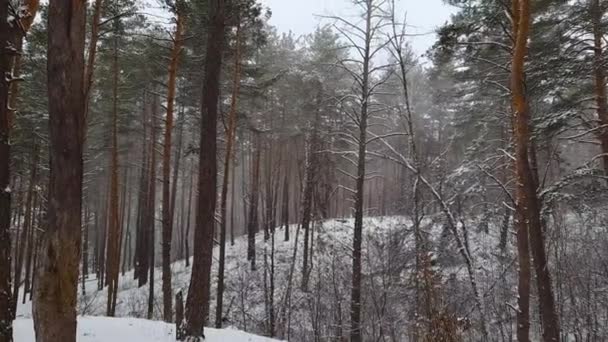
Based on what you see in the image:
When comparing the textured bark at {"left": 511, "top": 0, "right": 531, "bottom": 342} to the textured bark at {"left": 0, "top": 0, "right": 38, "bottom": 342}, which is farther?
the textured bark at {"left": 511, "top": 0, "right": 531, "bottom": 342}

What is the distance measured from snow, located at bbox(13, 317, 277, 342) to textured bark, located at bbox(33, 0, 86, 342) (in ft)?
11.3

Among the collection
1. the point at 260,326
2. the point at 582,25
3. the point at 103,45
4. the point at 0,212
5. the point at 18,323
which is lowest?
the point at 260,326

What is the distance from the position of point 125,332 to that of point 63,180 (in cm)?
470

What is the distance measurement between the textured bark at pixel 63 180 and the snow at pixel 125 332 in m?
3.46

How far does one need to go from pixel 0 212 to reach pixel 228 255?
18556mm

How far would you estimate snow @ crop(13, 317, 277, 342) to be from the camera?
24.5 feet

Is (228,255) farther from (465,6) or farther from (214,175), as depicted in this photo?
(465,6)

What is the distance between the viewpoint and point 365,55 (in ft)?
40.0

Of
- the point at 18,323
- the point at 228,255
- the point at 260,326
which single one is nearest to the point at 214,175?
the point at 18,323

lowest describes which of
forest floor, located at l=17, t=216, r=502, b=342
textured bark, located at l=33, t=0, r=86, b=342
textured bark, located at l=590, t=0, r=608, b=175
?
forest floor, located at l=17, t=216, r=502, b=342

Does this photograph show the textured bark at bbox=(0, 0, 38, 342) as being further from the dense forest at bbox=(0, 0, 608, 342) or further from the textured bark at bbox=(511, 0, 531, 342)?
the textured bark at bbox=(511, 0, 531, 342)

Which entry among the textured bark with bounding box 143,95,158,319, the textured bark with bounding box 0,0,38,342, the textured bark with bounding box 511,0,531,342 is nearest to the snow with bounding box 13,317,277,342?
the textured bark with bounding box 0,0,38,342

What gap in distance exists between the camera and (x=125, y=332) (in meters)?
7.99

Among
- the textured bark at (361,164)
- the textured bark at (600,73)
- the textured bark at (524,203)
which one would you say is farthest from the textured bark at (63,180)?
the textured bark at (600,73)
